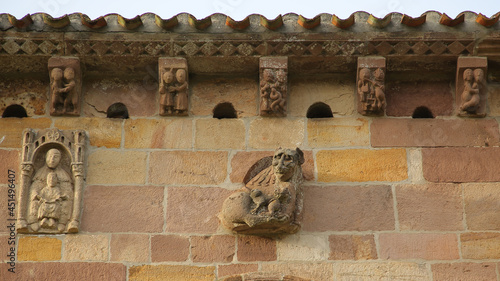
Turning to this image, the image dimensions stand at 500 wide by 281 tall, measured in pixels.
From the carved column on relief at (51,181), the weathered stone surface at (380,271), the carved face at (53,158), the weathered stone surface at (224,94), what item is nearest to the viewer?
the weathered stone surface at (380,271)

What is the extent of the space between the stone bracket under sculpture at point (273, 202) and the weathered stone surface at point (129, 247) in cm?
58

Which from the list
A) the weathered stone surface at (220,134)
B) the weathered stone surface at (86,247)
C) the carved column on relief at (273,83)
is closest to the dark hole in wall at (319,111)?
the carved column on relief at (273,83)

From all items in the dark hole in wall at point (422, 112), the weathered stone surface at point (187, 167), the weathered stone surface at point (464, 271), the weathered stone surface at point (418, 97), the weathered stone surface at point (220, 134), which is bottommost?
the weathered stone surface at point (464, 271)

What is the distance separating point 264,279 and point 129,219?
1.09 meters

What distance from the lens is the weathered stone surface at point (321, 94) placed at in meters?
7.48

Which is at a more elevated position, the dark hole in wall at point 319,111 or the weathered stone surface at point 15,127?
the dark hole in wall at point 319,111

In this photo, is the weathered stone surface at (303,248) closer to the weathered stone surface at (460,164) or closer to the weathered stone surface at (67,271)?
the weathered stone surface at (460,164)

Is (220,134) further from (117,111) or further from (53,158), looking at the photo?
(53,158)

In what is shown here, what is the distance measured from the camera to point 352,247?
22.7 feet

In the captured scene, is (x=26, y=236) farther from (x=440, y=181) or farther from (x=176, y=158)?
(x=440, y=181)

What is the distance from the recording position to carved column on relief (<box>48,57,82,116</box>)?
7.37 metres

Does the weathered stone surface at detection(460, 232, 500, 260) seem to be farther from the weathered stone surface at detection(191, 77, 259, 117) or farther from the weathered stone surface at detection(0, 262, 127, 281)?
the weathered stone surface at detection(0, 262, 127, 281)

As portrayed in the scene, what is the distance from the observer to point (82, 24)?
24.2ft

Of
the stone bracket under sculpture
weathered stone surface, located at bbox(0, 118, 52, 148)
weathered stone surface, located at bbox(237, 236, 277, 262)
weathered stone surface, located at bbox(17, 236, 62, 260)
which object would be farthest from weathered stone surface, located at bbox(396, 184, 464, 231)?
weathered stone surface, located at bbox(0, 118, 52, 148)
